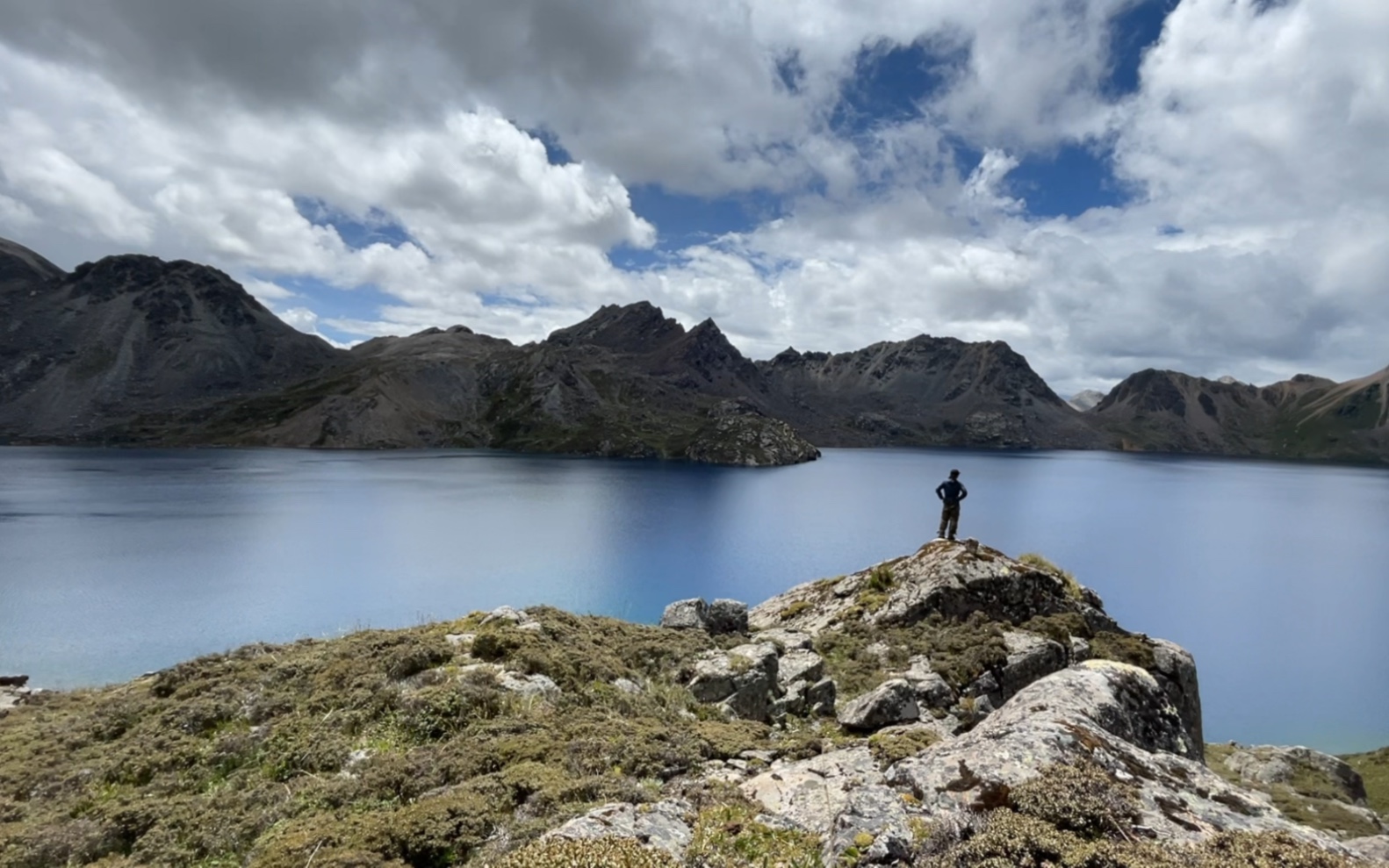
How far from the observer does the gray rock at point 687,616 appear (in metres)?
23.3

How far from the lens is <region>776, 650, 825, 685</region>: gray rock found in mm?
19375

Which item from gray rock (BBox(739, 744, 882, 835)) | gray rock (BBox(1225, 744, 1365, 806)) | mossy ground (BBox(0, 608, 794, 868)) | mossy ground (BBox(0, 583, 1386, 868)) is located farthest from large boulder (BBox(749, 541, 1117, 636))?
gray rock (BBox(739, 744, 882, 835))

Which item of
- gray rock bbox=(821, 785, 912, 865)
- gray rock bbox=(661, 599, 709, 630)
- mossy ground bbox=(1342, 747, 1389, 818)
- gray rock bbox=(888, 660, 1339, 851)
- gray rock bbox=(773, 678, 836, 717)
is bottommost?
mossy ground bbox=(1342, 747, 1389, 818)

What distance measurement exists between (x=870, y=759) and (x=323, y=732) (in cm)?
1065

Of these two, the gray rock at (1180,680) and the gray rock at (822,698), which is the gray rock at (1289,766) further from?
the gray rock at (822,698)

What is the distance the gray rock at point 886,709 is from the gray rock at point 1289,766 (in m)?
28.1

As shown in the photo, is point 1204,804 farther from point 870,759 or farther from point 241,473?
point 241,473

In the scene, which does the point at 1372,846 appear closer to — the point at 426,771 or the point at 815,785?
the point at 815,785

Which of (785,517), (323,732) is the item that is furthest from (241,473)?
(323,732)

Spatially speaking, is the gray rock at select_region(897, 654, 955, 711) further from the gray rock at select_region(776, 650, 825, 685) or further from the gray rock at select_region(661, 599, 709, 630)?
the gray rock at select_region(661, 599, 709, 630)

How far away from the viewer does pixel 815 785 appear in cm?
892

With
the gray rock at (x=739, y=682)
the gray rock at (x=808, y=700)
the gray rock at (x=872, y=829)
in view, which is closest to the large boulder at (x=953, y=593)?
the gray rock at (x=808, y=700)

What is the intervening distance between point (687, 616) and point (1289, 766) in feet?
111

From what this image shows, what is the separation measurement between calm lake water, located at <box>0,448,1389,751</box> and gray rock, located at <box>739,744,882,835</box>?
4672 centimetres
